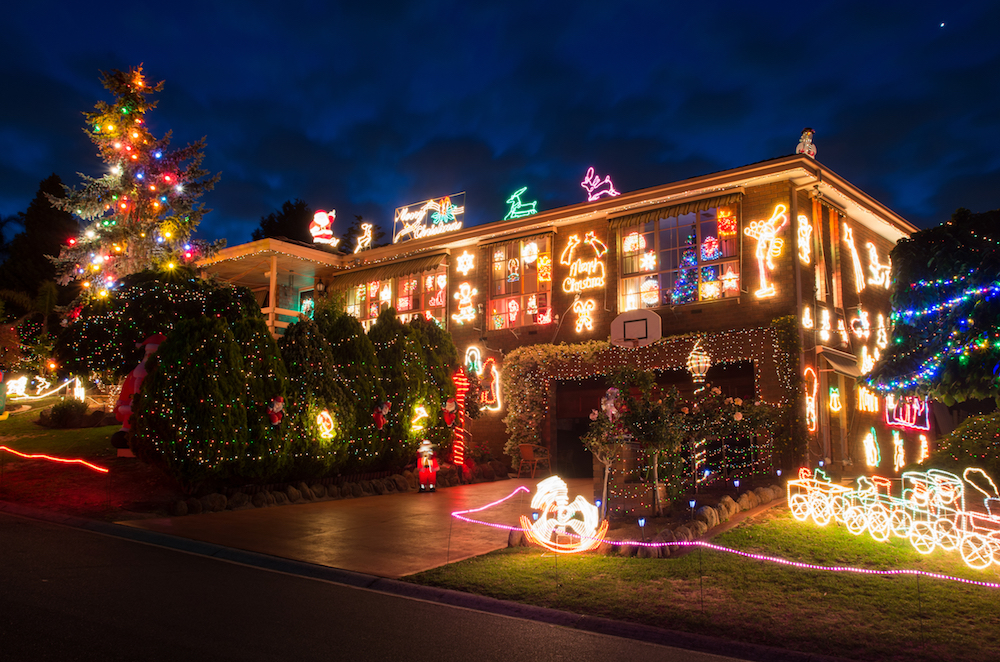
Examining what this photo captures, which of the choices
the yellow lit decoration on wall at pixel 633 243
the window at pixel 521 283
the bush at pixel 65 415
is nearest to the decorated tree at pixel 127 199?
the bush at pixel 65 415

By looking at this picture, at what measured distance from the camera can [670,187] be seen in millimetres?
17688

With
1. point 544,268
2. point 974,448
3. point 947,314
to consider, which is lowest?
point 974,448

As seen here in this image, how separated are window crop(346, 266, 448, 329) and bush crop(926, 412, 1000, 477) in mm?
14255

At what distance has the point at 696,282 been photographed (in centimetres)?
1750

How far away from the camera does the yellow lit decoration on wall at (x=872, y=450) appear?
17266 mm

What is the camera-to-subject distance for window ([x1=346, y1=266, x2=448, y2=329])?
22.8 m

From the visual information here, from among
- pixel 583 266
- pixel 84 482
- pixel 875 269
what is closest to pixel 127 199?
pixel 84 482

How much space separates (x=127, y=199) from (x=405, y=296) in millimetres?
9069

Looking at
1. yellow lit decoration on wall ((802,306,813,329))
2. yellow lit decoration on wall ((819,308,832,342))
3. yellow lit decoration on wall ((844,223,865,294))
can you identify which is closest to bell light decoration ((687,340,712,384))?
yellow lit decoration on wall ((802,306,813,329))

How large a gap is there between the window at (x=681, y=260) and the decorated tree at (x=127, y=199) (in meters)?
13.4

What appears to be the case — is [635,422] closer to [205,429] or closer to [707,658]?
[707,658]

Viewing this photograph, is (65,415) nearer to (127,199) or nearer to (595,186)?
(127,199)

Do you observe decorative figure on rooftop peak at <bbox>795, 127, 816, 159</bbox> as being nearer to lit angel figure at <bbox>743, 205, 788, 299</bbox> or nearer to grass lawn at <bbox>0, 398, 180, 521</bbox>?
lit angel figure at <bbox>743, 205, 788, 299</bbox>

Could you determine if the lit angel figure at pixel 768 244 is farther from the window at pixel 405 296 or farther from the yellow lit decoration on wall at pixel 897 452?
the window at pixel 405 296
